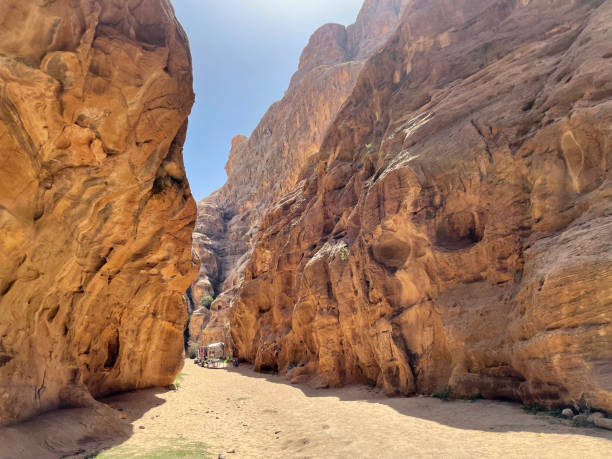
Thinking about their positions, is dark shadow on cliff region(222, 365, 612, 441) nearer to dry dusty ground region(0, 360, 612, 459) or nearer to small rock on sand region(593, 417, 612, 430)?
dry dusty ground region(0, 360, 612, 459)

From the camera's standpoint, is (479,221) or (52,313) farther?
(479,221)

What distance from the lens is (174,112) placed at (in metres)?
12.9

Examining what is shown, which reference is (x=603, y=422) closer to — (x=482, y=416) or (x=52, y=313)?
(x=482, y=416)

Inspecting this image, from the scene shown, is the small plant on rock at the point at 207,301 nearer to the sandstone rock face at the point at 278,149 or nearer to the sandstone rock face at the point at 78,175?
the sandstone rock face at the point at 278,149

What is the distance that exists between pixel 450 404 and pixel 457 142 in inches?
397

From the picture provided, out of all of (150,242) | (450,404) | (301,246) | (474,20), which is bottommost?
(450,404)

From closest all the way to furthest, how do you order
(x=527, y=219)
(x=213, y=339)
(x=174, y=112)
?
1. (x=527, y=219)
2. (x=174, y=112)
3. (x=213, y=339)

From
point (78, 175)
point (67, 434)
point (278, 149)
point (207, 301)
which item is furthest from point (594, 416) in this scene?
point (278, 149)

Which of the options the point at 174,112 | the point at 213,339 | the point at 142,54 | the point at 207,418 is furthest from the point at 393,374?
the point at 213,339

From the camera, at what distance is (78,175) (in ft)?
33.9

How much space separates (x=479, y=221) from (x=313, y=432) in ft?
31.9

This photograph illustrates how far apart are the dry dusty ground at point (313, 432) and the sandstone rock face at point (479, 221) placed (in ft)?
4.35

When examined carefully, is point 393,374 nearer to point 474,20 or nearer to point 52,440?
point 52,440

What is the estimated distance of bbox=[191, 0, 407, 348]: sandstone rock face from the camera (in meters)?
59.0
